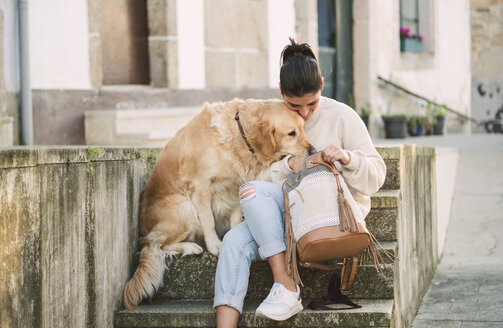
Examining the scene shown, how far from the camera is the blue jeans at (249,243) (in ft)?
11.2

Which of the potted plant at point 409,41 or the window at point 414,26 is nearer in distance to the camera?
the potted plant at point 409,41

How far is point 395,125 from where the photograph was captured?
42.2ft

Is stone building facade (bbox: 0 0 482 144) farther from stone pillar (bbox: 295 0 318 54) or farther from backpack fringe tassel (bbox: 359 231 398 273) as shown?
backpack fringe tassel (bbox: 359 231 398 273)

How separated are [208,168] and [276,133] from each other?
16.0 inches

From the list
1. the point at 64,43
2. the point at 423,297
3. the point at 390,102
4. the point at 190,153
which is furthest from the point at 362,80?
the point at 190,153

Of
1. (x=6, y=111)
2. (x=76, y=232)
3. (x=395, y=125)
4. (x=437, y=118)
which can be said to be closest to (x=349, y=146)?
A: (x=76, y=232)

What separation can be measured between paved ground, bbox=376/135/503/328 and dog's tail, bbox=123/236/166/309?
1503mm

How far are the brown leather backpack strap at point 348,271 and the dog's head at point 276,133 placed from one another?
1.96ft

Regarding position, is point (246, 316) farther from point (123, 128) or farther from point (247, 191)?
point (123, 128)

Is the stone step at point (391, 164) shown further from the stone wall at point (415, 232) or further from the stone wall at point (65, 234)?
the stone wall at point (65, 234)

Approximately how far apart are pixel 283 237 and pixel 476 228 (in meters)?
4.03

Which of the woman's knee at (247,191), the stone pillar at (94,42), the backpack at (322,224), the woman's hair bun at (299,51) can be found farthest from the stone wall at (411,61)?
the backpack at (322,224)

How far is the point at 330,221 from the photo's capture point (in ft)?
Answer: 10.7

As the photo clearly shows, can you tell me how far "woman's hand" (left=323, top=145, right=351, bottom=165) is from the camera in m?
3.37
